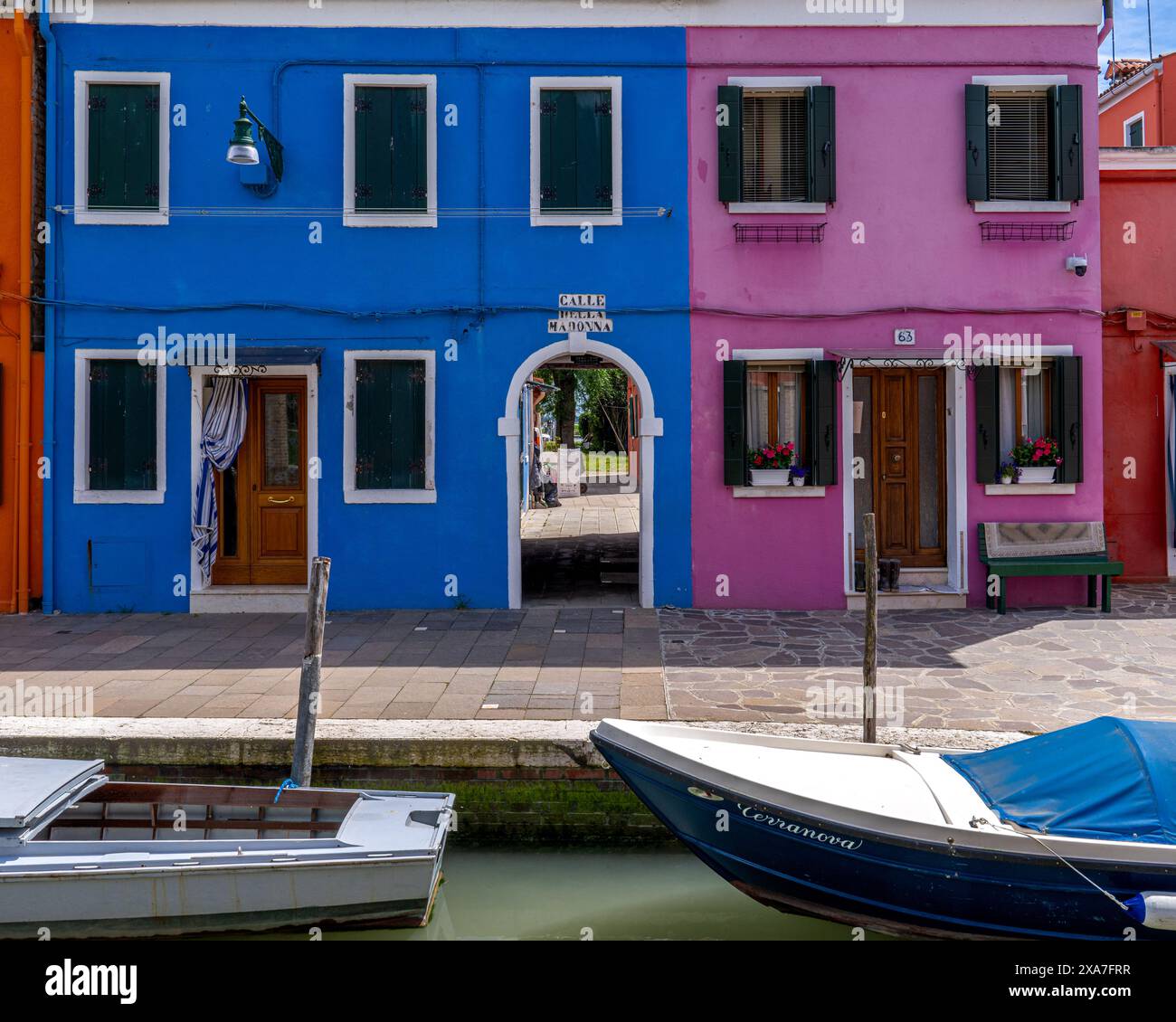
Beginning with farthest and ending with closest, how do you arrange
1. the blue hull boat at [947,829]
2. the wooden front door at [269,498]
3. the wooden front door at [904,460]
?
1. the wooden front door at [904,460]
2. the wooden front door at [269,498]
3. the blue hull boat at [947,829]

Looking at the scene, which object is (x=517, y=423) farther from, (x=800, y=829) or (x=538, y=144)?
(x=800, y=829)

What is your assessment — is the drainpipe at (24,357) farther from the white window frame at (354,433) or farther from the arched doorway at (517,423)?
the arched doorway at (517,423)

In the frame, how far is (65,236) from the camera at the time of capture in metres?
11.1

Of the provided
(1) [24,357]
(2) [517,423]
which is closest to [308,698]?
(2) [517,423]

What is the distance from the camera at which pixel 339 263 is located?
11125 mm

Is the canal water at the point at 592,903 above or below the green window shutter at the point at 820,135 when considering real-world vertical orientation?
below

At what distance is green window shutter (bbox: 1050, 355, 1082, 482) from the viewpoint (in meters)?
11.2

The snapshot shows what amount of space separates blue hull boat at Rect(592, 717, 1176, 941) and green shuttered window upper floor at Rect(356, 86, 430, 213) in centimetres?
784

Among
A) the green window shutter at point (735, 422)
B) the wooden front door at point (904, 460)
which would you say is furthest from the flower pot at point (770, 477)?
the wooden front door at point (904, 460)

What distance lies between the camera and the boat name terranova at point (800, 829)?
14.8 feet

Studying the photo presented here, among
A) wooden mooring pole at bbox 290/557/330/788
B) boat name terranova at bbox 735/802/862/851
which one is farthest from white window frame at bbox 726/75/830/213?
boat name terranova at bbox 735/802/862/851

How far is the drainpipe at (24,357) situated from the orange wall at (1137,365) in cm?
1248

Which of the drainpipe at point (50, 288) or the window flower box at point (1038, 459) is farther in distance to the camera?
the window flower box at point (1038, 459)
